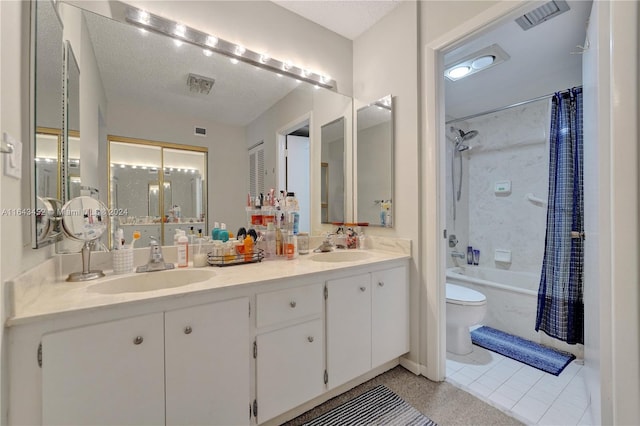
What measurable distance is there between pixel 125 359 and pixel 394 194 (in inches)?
68.5

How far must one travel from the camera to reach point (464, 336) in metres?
2.07

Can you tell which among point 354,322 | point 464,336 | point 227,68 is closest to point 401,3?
point 227,68

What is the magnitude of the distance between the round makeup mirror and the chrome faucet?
17cm

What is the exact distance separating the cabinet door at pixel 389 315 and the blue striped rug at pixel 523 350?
35.5 inches

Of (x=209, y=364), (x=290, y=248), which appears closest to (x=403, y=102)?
(x=290, y=248)

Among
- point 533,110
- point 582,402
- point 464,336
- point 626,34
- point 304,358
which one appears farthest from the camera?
point 533,110

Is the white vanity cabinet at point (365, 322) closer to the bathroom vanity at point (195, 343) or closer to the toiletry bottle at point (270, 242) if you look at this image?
the bathroom vanity at point (195, 343)

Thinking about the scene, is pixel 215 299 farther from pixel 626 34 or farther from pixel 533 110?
pixel 533 110

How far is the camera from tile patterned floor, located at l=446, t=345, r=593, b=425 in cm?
143

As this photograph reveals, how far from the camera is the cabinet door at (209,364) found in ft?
3.30

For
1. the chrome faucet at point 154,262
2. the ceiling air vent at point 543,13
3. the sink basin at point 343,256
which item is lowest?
the sink basin at point 343,256

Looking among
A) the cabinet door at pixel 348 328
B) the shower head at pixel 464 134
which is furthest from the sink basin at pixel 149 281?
the shower head at pixel 464 134

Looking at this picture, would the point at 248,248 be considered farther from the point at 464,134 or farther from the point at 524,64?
the point at 464,134

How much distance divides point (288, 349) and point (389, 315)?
746 mm
